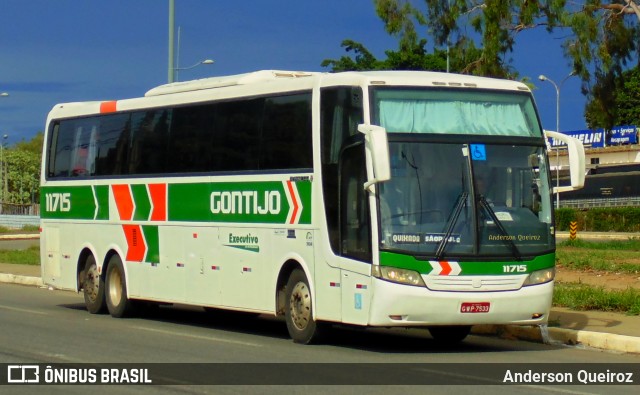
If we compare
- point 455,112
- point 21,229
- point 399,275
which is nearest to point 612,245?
point 455,112

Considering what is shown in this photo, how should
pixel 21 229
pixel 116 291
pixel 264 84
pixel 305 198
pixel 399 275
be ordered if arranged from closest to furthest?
pixel 399 275
pixel 305 198
pixel 264 84
pixel 116 291
pixel 21 229

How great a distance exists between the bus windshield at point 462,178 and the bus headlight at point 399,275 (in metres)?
0.25

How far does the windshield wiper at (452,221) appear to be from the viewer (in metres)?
14.1

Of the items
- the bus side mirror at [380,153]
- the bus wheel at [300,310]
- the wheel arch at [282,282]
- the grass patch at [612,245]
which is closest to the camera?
the bus side mirror at [380,153]

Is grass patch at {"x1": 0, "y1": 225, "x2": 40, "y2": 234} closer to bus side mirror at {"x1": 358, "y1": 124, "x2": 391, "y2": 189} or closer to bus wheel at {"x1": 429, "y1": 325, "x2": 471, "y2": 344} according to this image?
bus wheel at {"x1": 429, "y1": 325, "x2": 471, "y2": 344}

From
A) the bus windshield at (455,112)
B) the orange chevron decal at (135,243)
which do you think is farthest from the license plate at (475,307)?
the orange chevron decal at (135,243)

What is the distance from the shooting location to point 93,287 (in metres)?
20.7

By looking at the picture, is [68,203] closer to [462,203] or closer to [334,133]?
[334,133]

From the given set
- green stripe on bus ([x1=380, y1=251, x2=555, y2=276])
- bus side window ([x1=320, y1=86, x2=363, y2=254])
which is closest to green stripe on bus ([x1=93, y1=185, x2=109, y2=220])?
bus side window ([x1=320, y1=86, x2=363, y2=254])

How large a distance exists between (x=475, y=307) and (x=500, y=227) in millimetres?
1025

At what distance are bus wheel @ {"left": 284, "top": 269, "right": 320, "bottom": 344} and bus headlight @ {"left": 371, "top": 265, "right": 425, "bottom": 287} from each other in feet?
5.07

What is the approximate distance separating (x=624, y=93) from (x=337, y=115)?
8719 cm

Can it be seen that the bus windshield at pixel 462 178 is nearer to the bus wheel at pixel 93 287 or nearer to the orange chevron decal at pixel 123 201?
the orange chevron decal at pixel 123 201

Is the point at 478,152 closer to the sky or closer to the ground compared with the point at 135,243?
closer to the sky
